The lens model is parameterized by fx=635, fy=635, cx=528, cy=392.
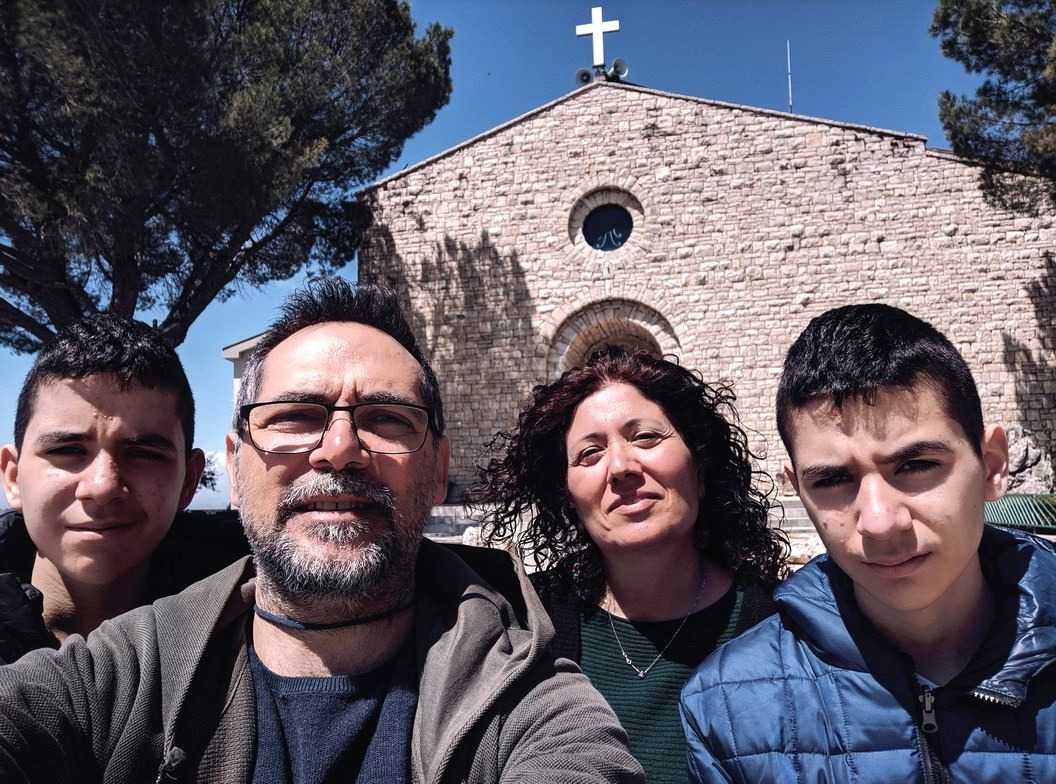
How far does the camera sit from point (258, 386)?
1.43 meters

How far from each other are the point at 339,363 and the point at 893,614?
126 centimetres

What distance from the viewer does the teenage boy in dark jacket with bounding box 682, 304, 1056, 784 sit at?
118 cm

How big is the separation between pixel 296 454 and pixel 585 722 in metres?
0.75

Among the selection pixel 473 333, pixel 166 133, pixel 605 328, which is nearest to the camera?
pixel 166 133

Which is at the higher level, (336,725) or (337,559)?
(337,559)

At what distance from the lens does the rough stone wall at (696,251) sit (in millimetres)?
9414

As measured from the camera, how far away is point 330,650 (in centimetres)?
128

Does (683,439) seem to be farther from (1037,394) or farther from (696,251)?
(1037,394)

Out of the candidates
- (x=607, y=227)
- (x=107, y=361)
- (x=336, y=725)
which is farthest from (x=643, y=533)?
(x=607, y=227)

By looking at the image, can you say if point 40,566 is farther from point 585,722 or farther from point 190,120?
point 190,120

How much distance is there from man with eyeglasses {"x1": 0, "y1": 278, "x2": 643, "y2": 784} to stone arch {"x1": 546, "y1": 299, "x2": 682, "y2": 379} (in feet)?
29.7

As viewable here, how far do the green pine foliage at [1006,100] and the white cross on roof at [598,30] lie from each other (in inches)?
192

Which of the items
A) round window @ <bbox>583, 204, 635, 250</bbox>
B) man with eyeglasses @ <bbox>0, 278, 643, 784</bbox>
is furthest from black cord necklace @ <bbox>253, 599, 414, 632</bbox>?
round window @ <bbox>583, 204, 635, 250</bbox>

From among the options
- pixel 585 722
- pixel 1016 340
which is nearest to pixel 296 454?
pixel 585 722
